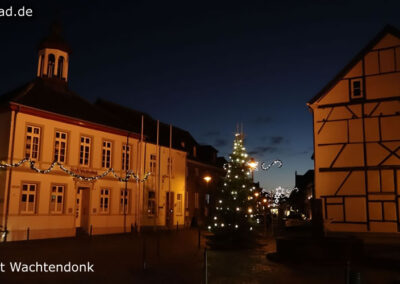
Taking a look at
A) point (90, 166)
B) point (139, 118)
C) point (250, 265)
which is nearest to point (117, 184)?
point (90, 166)

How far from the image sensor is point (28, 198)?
24391 mm

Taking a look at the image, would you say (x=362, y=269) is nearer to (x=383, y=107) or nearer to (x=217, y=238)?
Answer: (x=217, y=238)

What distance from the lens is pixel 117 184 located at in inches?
1204

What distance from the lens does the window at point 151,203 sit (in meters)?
34.2

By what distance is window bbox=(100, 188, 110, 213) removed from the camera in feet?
96.1

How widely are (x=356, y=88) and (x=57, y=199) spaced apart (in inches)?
791

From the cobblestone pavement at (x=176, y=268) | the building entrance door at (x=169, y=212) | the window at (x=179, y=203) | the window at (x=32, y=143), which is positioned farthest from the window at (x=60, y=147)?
the window at (x=179, y=203)

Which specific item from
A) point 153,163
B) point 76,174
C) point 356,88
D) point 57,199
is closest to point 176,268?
point 57,199

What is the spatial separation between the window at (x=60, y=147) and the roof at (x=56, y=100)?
139cm

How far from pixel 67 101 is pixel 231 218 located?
14932 mm

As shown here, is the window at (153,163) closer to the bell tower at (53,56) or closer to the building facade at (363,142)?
the bell tower at (53,56)

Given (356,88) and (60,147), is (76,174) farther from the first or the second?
(356,88)

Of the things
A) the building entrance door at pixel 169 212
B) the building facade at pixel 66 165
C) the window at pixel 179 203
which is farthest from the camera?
the window at pixel 179 203

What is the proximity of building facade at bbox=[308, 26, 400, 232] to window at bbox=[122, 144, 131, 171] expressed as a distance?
13892mm
